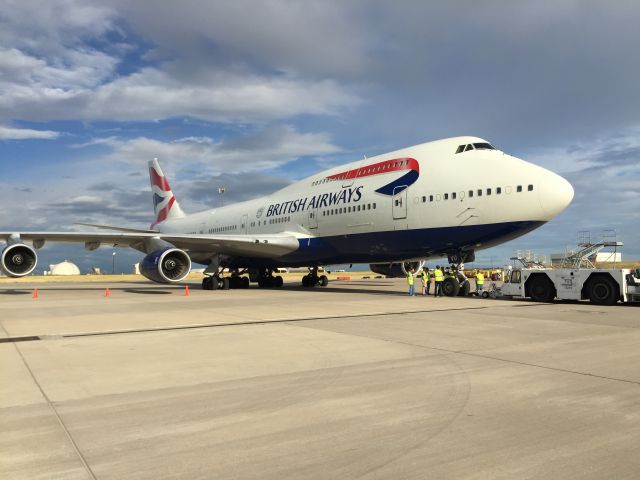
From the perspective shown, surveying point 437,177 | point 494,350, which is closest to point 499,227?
point 437,177

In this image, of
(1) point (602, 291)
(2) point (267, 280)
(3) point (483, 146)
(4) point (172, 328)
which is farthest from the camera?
(2) point (267, 280)

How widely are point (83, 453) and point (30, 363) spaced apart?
12.1 ft

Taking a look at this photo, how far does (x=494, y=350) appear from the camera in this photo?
7148 millimetres

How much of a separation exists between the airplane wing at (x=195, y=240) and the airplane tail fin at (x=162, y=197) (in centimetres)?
1233

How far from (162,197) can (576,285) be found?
28.6 meters

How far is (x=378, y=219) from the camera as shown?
62.3ft

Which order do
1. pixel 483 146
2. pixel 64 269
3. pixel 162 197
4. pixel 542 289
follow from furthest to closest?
1. pixel 64 269
2. pixel 162 197
3. pixel 483 146
4. pixel 542 289

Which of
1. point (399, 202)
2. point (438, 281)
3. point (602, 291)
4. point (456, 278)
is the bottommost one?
point (602, 291)

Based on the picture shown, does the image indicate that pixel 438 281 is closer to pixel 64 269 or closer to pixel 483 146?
pixel 483 146

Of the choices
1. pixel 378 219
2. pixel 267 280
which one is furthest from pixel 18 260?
pixel 378 219

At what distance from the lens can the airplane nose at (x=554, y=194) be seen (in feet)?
51.7

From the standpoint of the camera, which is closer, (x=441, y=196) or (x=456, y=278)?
(x=441, y=196)

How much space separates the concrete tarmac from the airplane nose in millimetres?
7646

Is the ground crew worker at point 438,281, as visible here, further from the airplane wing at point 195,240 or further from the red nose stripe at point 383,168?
the airplane wing at point 195,240
